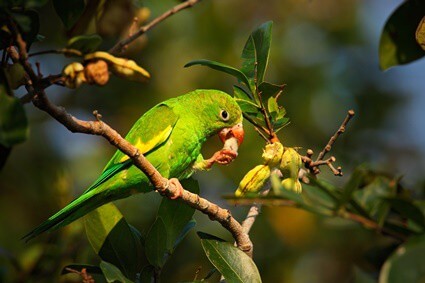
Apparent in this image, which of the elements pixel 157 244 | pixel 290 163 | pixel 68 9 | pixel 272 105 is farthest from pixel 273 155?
pixel 68 9

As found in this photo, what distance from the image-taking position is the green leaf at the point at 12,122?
1534 mm

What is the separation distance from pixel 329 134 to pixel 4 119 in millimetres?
3862

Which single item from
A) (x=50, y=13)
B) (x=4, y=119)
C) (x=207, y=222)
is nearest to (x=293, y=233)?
(x=207, y=222)

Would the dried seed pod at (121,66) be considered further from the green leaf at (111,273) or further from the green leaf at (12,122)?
the green leaf at (111,273)

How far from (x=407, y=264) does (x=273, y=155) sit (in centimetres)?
107

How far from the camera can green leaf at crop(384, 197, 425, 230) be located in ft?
4.13

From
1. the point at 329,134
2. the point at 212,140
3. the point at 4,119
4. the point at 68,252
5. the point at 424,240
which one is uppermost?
the point at 4,119

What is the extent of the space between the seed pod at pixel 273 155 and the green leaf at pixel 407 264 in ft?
3.45

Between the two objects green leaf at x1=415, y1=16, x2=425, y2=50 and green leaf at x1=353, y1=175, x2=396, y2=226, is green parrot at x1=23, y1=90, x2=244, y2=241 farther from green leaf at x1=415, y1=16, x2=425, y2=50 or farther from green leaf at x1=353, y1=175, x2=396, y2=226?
green leaf at x1=353, y1=175, x2=396, y2=226

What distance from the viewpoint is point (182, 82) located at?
4.88 m

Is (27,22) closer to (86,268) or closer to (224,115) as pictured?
(86,268)

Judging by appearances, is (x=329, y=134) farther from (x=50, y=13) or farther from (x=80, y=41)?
(x=80, y=41)

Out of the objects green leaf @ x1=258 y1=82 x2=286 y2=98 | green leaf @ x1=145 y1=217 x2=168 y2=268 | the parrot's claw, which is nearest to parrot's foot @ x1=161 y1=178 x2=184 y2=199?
the parrot's claw

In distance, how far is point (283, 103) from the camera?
16.2 feet
